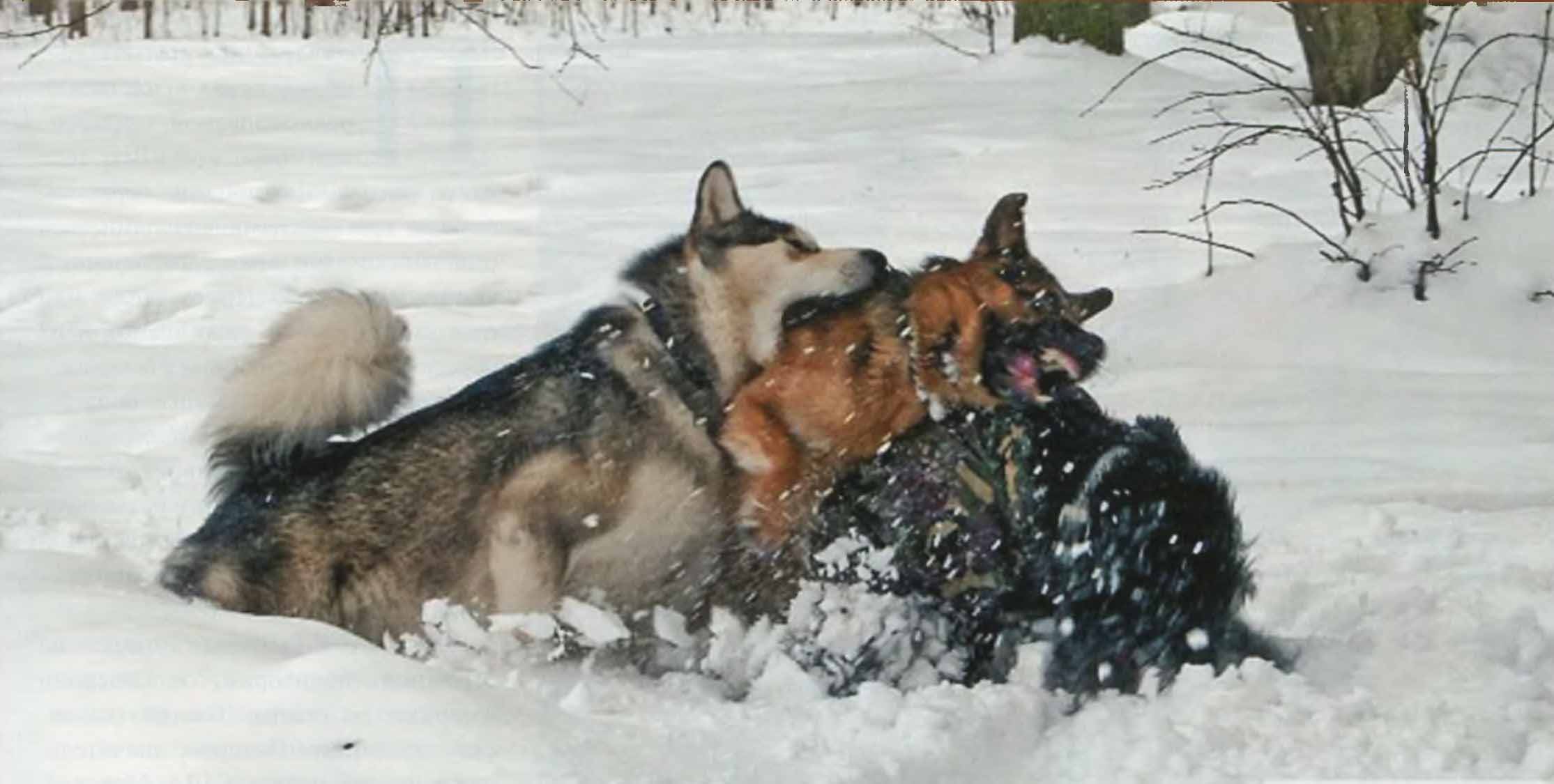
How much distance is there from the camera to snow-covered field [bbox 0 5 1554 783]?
326cm

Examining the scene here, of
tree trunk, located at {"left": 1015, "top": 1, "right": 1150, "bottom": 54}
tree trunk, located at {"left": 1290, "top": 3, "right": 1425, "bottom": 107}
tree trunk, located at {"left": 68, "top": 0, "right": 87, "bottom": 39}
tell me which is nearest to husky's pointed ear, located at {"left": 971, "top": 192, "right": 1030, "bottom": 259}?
tree trunk, located at {"left": 68, "top": 0, "right": 87, "bottom": 39}

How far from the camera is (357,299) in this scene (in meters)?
4.56

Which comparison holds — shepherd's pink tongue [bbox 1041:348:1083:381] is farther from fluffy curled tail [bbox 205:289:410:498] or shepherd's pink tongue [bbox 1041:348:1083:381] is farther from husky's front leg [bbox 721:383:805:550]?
fluffy curled tail [bbox 205:289:410:498]

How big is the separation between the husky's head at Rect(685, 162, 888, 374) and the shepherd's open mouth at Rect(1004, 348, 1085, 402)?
37 centimetres

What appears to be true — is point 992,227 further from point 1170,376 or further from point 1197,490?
point 1170,376

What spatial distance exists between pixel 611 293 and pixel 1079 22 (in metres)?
11.5

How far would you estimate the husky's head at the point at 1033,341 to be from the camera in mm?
4211

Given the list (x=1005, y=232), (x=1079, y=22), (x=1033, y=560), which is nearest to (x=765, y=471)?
(x=1033, y=560)

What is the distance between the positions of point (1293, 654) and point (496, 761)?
1.81 meters

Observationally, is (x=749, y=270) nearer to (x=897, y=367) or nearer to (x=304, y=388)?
(x=897, y=367)

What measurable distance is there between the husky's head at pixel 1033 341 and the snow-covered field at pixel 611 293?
2.21 feet

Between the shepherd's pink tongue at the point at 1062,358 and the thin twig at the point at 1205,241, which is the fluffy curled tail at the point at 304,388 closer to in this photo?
the shepherd's pink tongue at the point at 1062,358

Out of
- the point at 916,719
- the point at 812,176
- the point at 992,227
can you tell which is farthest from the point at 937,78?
the point at 916,719

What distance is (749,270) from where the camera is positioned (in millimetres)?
4551
